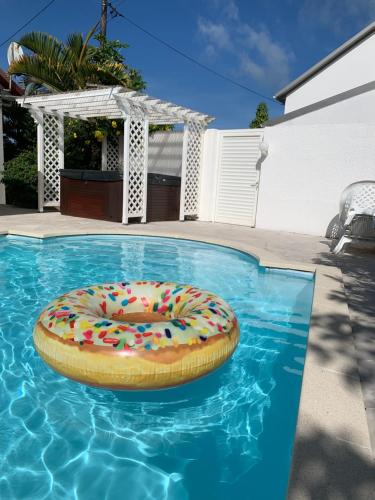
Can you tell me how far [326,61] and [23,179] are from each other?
13.0 m

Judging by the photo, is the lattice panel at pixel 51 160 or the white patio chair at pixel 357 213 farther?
the lattice panel at pixel 51 160

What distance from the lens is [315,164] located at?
8266 mm

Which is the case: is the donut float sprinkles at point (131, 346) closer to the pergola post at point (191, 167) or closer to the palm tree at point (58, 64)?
the pergola post at point (191, 167)

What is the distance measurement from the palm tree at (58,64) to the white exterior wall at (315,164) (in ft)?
19.5

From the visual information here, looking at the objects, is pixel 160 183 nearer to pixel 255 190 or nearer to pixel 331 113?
pixel 255 190

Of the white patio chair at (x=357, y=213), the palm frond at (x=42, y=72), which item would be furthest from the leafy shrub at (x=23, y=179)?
the white patio chair at (x=357, y=213)

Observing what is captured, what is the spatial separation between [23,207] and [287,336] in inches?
398

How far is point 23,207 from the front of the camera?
1122 cm

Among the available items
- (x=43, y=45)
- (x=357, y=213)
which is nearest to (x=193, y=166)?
(x=357, y=213)

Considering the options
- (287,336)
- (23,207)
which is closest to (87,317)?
(287,336)

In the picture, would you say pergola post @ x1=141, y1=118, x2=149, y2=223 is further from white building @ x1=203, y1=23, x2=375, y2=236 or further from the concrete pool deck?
the concrete pool deck

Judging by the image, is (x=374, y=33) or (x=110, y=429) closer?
(x=110, y=429)

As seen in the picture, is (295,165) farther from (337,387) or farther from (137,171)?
(337,387)

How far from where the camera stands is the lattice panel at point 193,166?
32.4 ft
